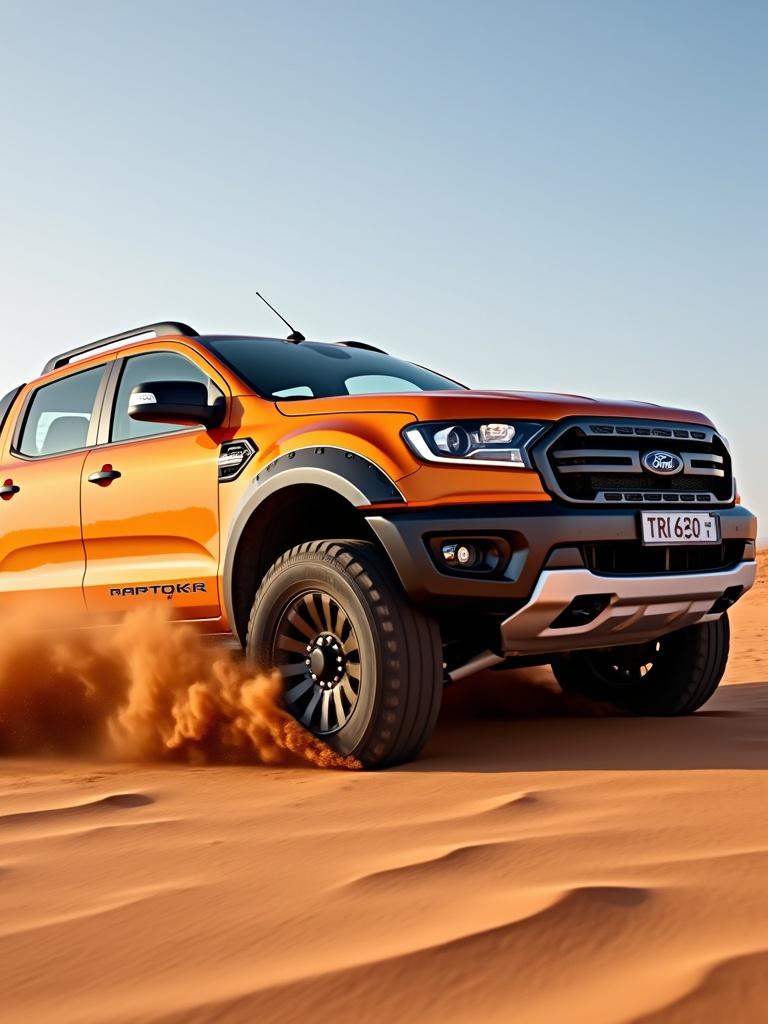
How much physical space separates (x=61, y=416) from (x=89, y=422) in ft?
1.38

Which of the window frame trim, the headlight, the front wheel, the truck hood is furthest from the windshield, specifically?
the front wheel

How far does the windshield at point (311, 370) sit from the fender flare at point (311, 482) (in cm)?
52

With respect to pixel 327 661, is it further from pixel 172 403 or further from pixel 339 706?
pixel 172 403

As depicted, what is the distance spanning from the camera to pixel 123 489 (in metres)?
4.82

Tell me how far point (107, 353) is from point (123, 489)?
0.90 metres

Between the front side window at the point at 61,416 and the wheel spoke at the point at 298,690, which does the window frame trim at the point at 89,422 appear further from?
the wheel spoke at the point at 298,690

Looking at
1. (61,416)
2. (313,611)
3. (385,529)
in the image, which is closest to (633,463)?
(385,529)

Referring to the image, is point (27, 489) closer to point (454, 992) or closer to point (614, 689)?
point (614, 689)

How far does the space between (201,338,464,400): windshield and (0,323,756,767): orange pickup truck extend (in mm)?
15

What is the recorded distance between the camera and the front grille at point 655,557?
3.85 metres

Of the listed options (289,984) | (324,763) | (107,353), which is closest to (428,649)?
(324,763)

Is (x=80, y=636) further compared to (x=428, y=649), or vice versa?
(x=80, y=636)

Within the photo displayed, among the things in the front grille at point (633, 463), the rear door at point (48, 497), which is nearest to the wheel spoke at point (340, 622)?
the front grille at point (633, 463)

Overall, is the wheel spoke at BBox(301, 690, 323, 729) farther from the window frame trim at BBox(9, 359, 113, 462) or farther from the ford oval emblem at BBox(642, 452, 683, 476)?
the window frame trim at BBox(9, 359, 113, 462)
